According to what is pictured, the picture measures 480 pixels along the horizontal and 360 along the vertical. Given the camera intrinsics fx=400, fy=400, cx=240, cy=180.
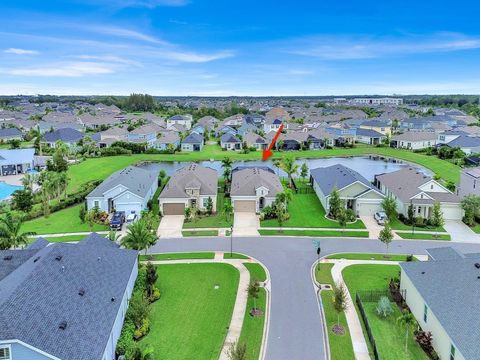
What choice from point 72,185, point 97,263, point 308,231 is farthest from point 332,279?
point 72,185

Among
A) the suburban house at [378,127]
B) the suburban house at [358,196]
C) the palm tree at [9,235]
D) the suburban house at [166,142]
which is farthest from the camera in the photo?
the suburban house at [378,127]

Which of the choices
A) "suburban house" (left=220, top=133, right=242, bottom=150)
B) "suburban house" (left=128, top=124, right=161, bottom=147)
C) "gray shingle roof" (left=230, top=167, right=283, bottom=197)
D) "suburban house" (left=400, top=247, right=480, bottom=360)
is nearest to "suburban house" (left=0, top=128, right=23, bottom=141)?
"suburban house" (left=128, top=124, right=161, bottom=147)

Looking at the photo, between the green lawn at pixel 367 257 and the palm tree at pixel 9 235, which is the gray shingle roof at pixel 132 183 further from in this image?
the green lawn at pixel 367 257

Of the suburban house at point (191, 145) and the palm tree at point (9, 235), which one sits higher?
the suburban house at point (191, 145)

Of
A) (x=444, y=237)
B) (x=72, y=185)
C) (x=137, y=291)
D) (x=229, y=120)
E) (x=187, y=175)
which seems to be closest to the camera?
(x=137, y=291)

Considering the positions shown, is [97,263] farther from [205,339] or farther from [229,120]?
[229,120]

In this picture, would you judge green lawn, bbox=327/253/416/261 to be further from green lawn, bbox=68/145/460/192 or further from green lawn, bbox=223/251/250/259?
green lawn, bbox=68/145/460/192

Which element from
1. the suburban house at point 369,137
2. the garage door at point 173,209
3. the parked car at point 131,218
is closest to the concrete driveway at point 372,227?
the garage door at point 173,209
